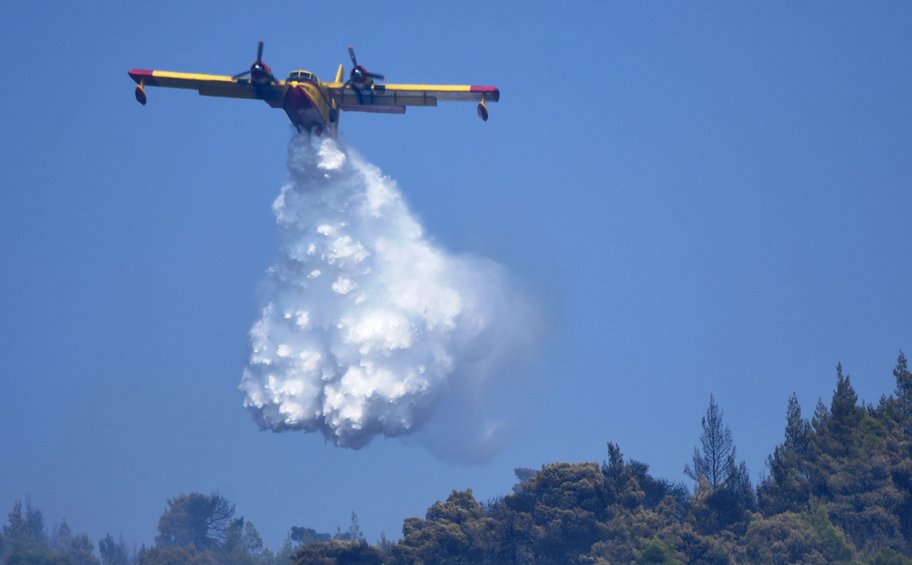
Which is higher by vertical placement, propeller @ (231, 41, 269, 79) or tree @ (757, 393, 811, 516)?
propeller @ (231, 41, 269, 79)

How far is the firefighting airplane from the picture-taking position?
61438 millimetres

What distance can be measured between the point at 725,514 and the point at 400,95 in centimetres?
2819

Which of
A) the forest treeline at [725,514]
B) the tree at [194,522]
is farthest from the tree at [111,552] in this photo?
the forest treeline at [725,514]

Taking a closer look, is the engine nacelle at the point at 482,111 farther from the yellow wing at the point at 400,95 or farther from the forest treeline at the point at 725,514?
the forest treeline at the point at 725,514

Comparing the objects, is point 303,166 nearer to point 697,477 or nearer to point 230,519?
point 697,477

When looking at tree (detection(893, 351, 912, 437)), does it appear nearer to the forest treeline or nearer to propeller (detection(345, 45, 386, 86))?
the forest treeline

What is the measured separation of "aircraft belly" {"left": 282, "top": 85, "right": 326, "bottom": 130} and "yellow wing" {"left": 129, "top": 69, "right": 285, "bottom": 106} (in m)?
0.89

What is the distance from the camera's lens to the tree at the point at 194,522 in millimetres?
131875

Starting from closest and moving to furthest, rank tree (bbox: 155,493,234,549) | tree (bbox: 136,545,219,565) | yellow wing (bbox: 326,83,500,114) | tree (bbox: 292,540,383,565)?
1. yellow wing (bbox: 326,83,500,114)
2. tree (bbox: 292,540,383,565)
3. tree (bbox: 136,545,219,565)
4. tree (bbox: 155,493,234,549)

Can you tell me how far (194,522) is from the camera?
436 ft

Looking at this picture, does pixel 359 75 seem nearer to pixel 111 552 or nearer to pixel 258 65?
pixel 258 65

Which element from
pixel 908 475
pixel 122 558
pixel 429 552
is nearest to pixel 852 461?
pixel 908 475

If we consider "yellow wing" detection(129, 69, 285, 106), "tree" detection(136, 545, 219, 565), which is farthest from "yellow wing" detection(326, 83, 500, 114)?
"tree" detection(136, 545, 219, 565)

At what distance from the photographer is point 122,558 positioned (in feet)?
450
